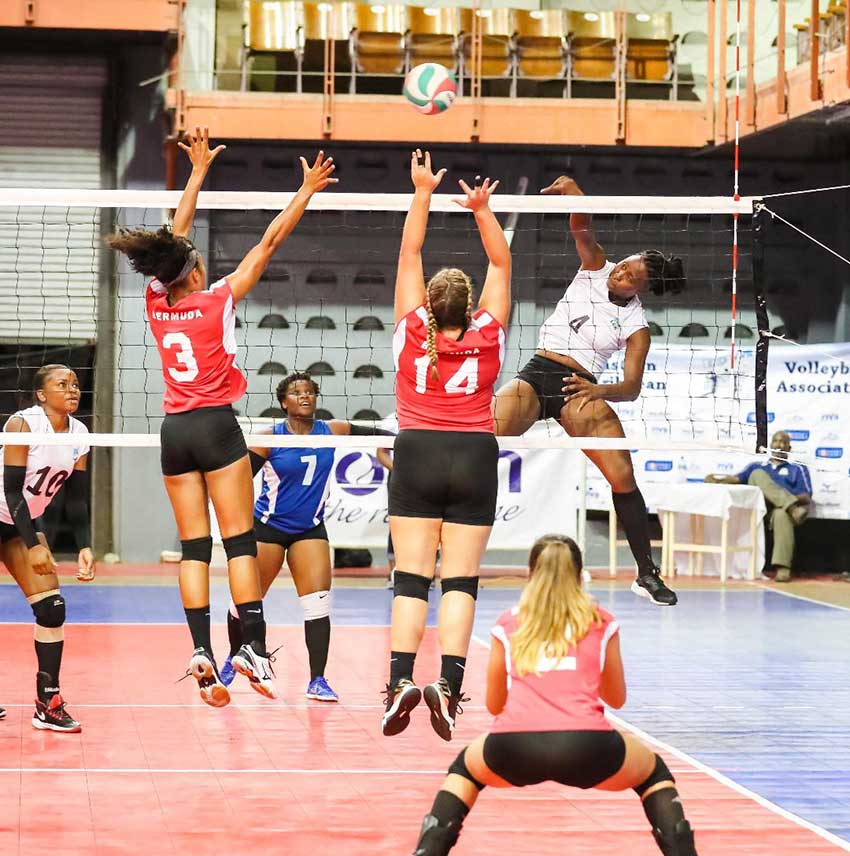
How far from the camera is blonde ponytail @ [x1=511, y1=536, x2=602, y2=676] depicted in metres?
4.91

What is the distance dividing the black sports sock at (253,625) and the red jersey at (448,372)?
1.19 meters

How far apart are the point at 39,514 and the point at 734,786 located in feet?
13.4

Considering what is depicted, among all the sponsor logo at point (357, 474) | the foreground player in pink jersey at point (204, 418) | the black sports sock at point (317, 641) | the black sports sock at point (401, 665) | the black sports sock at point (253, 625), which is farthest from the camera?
the sponsor logo at point (357, 474)

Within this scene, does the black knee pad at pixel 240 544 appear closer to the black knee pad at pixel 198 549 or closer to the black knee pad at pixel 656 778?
the black knee pad at pixel 198 549

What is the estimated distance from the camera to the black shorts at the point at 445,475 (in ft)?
20.4

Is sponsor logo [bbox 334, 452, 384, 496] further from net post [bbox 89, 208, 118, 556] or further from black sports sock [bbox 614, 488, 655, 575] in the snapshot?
black sports sock [bbox 614, 488, 655, 575]

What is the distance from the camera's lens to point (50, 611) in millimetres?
8461

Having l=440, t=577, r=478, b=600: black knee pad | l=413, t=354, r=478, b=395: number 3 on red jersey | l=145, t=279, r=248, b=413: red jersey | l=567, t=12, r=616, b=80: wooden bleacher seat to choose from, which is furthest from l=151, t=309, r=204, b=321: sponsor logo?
l=567, t=12, r=616, b=80: wooden bleacher seat

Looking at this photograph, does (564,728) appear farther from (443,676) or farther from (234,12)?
(234,12)

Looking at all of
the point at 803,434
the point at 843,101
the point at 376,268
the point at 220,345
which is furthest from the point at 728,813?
the point at 376,268

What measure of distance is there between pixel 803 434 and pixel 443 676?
455 inches

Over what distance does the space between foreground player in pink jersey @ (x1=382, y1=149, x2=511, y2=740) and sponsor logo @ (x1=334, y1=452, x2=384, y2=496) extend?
388 inches

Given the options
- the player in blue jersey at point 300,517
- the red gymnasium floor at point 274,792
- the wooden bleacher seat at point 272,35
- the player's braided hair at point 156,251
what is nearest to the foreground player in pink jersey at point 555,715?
the red gymnasium floor at point 274,792

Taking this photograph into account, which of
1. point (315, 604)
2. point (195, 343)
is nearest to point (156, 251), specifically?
point (195, 343)
